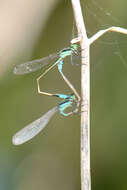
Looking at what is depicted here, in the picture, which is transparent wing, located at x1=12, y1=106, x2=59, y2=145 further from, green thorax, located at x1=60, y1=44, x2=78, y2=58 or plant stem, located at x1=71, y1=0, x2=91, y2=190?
plant stem, located at x1=71, y1=0, x2=91, y2=190

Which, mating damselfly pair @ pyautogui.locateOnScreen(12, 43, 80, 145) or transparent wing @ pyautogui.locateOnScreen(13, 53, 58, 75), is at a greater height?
transparent wing @ pyautogui.locateOnScreen(13, 53, 58, 75)

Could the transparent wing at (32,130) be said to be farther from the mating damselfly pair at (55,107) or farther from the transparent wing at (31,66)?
the transparent wing at (31,66)

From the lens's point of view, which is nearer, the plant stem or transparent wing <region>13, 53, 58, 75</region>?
the plant stem

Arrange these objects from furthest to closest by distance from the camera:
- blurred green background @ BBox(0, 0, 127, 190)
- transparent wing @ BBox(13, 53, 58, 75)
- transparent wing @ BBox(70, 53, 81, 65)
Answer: blurred green background @ BBox(0, 0, 127, 190) → transparent wing @ BBox(13, 53, 58, 75) → transparent wing @ BBox(70, 53, 81, 65)

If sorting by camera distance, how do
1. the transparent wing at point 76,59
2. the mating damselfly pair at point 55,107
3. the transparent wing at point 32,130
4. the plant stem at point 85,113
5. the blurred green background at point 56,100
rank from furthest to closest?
the blurred green background at point 56,100 → the transparent wing at point 32,130 → the mating damselfly pair at point 55,107 → the transparent wing at point 76,59 → the plant stem at point 85,113

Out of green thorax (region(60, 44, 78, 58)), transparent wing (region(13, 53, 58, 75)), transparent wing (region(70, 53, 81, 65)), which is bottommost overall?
transparent wing (region(70, 53, 81, 65))

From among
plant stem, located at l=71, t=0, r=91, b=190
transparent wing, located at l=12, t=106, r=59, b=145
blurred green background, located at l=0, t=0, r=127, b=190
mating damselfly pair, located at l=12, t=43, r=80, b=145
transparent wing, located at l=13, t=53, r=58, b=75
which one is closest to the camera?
plant stem, located at l=71, t=0, r=91, b=190

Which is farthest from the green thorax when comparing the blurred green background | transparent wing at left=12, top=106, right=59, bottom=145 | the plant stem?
the blurred green background

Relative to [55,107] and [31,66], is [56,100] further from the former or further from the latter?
[55,107]

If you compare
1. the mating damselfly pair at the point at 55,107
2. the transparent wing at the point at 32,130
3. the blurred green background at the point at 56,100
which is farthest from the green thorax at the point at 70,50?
the blurred green background at the point at 56,100

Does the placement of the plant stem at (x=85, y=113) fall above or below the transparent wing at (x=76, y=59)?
below
